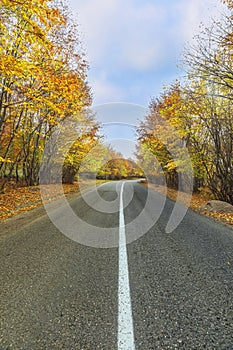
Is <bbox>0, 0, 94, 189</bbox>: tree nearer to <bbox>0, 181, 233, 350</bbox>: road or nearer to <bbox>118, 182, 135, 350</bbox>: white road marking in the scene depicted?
<bbox>0, 181, 233, 350</bbox>: road

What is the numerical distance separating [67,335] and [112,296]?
2.24 ft

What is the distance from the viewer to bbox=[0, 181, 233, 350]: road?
1687mm

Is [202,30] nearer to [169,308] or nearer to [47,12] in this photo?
[47,12]

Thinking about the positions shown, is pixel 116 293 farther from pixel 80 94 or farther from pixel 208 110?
pixel 80 94

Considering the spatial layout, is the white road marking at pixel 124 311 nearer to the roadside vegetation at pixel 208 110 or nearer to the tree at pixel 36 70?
the tree at pixel 36 70

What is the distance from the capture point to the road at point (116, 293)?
1.69 m

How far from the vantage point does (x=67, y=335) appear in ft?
5.65

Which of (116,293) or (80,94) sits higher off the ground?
(80,94)

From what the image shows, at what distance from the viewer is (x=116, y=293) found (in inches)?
91.9

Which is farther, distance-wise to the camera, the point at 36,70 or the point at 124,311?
the point at 36,70

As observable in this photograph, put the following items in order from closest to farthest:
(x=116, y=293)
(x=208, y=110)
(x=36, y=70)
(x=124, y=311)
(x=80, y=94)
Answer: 1. (x=124, y=311)
2. (x=116, y=293)
3. (x=36, y=70)
4. (x=208, y=110)
5. (x=80, y=94)

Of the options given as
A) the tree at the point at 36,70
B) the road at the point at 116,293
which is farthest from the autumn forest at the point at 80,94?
the road at the point at 116,293

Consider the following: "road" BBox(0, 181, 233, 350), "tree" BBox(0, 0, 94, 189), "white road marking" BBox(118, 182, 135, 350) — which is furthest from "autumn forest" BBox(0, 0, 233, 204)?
"white road marking" BBox(118, 182, 135, 350)

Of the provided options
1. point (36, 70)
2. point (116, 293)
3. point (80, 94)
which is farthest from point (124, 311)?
point (80, 94)
